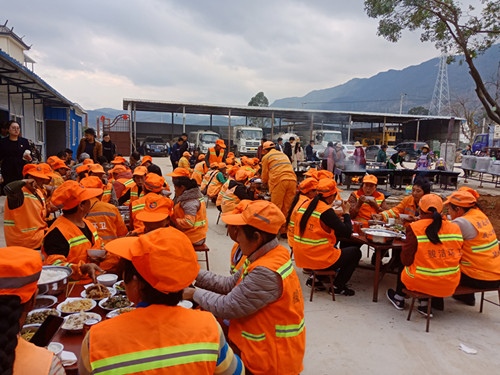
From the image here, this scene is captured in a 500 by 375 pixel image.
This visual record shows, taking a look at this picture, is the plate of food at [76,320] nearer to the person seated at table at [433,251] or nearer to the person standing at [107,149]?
the person seated at table at [433,251]

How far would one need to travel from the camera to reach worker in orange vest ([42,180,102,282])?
2730 mm

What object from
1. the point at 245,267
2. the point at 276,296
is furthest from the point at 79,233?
the point at 276,296

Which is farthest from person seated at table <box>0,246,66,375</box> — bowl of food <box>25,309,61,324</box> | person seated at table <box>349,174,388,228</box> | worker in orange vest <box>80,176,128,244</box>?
person seated at table <box>349,174,388,228</box>

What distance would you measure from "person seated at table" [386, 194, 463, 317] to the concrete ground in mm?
507

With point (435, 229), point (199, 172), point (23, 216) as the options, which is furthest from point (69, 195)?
point (199, 172)

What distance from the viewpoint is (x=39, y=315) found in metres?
2.12

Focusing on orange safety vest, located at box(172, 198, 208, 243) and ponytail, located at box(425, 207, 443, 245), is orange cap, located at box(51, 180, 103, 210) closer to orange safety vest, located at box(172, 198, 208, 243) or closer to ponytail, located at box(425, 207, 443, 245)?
orange safety vest, located at box(172, 198, 208, 243)

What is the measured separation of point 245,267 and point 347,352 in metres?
1.81

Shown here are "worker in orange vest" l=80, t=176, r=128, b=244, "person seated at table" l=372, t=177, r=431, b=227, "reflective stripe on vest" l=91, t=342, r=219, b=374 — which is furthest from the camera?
"person seated at table" l=372, t=177, r=431, b=227

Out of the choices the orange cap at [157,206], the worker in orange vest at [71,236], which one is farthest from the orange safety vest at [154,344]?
the orange cap at [157,206]

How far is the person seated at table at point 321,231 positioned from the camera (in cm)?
414

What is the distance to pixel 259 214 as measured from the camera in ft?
7.02

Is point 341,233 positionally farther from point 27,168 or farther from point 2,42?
point 2,42

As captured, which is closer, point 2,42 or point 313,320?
point 313,320
